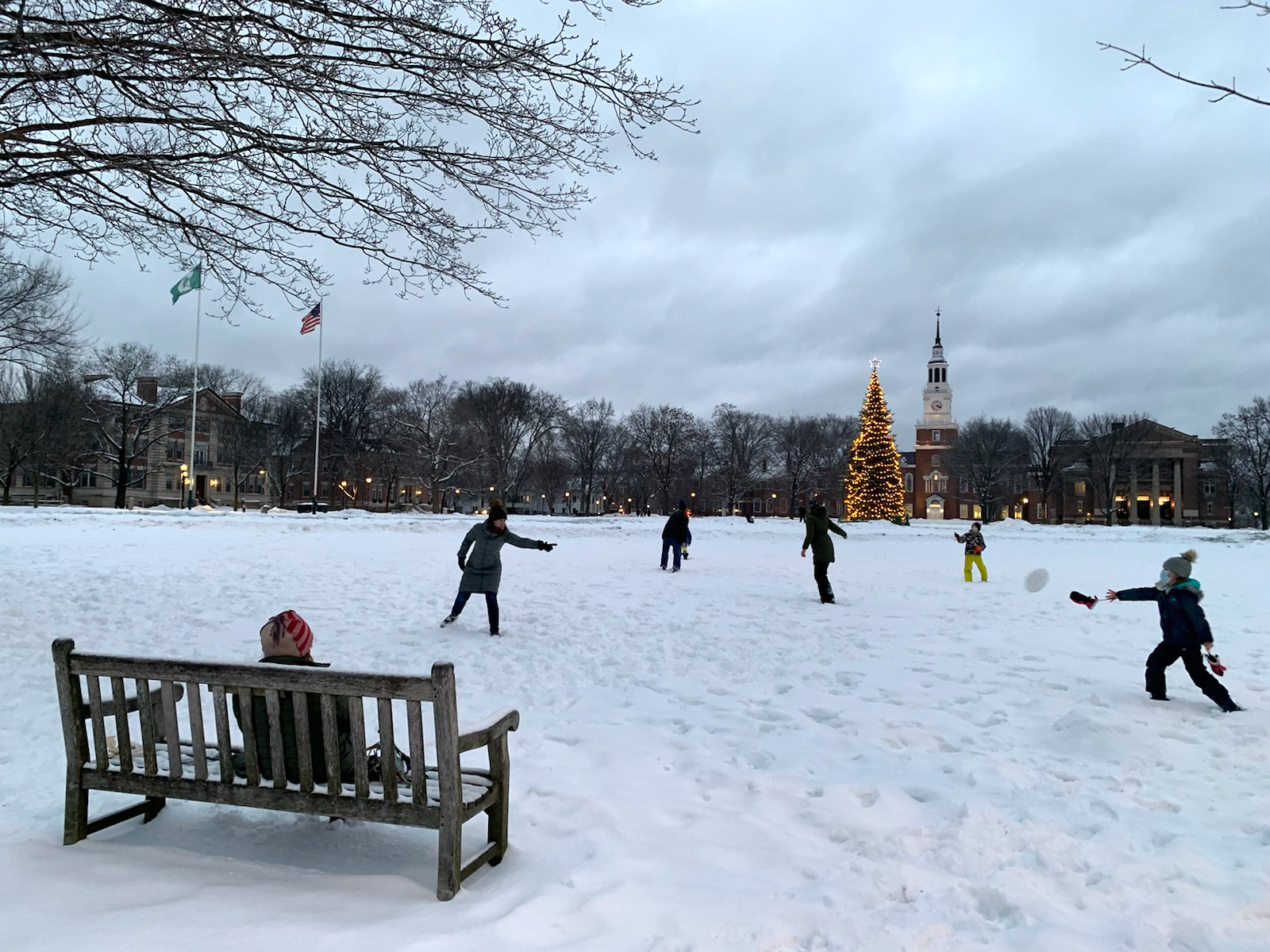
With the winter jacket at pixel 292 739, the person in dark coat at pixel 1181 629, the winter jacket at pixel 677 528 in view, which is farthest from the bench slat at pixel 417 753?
the winter jacket at pixel 677 528

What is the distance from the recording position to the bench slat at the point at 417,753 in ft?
11.3

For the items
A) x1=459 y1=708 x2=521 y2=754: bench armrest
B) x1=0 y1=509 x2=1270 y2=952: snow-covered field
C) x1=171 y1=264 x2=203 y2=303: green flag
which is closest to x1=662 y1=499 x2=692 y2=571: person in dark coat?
x1=0 y1=509 x2=1270 y2=952: snow-covered field

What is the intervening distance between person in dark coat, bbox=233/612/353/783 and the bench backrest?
0.04m

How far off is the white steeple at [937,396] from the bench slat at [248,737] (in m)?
102

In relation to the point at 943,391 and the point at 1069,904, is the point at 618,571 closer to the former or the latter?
the point at 1069,904

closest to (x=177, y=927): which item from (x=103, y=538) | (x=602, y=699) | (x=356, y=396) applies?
(x=602, y=699)

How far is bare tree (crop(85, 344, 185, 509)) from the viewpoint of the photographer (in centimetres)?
5562

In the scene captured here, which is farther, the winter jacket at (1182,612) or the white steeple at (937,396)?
the white steeple at (937,396)

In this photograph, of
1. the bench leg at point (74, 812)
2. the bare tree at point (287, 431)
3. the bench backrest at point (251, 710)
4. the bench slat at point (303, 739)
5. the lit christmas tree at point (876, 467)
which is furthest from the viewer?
the bare tree at point (287, 431)

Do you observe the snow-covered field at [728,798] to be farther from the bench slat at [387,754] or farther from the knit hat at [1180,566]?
the knit hat at [1180,566]

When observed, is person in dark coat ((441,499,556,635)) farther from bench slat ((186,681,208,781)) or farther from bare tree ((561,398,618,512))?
bare tree ((561,398,618,512))

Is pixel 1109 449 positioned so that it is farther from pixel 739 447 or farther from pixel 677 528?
pixel 677 528

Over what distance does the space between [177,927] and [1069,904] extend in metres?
3.93

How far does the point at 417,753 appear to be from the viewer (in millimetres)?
3467
